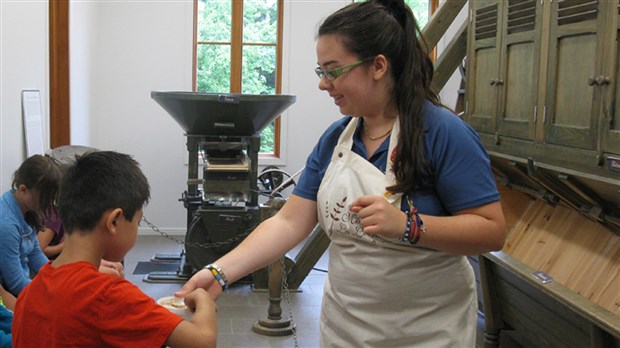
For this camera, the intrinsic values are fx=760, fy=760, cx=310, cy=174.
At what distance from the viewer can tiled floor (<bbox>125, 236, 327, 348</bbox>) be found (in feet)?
16.9

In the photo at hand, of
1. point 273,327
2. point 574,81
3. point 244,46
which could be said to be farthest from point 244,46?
point 574,81

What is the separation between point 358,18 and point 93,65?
705 centimetres

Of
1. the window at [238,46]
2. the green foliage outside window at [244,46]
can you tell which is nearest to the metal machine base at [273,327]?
the window at [238,46]

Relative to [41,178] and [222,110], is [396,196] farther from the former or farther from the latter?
[222,110]

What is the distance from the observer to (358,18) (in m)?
1.96

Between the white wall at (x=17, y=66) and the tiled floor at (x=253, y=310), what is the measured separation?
5.52 ft

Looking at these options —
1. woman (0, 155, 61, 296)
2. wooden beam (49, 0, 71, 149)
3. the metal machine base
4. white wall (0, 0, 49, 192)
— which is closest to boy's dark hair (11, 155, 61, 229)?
woman (0, 155, 61, 296)

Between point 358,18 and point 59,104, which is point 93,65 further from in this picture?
point 358,18

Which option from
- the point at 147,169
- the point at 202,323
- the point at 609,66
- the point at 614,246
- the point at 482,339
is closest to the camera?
the point at 202,323

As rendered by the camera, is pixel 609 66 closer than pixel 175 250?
Yes

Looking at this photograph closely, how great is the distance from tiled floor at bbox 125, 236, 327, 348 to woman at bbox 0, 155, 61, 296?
179cm

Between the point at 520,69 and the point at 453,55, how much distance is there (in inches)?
49.9

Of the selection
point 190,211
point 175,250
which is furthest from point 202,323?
point 175,250

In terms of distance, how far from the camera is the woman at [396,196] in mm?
1874
